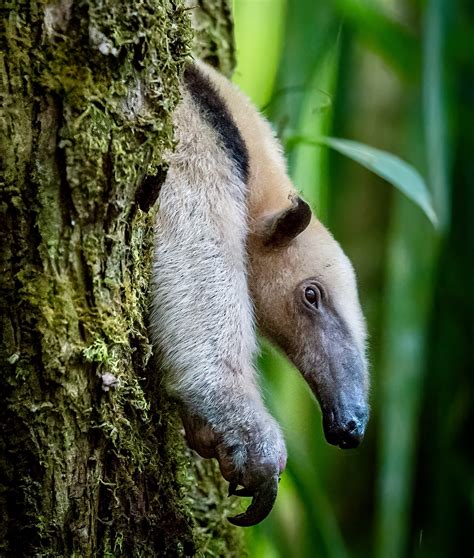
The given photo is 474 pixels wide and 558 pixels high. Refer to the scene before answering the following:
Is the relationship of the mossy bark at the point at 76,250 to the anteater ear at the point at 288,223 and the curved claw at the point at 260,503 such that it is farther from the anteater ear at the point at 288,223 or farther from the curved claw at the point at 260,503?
the anteater ear at the point at 288,223

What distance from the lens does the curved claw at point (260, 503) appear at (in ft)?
7.00

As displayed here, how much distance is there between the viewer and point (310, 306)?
2570mm

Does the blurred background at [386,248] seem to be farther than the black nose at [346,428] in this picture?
Yes

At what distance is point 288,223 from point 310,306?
25 cm

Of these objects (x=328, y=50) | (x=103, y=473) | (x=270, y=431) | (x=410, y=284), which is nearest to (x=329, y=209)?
(x=410, y=284)

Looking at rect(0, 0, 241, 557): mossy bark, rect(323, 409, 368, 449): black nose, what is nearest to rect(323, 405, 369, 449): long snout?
rect(323, 409, 368, 449): black nose

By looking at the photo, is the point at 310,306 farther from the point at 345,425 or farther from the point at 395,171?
the point at 395,171

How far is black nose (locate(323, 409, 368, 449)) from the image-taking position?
2.39 metres

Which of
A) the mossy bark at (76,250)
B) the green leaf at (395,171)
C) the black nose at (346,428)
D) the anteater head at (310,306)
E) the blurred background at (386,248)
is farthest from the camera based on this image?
the blurred background at (386,248)

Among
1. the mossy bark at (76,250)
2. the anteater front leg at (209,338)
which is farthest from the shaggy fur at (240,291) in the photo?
the mossy bark at (76,250)

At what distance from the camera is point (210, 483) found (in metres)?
2.93

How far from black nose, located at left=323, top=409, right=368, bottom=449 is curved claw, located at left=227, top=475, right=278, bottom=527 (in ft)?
1.03

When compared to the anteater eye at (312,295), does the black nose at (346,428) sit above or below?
below

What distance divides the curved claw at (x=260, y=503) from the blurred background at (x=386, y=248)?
616 millimetres
